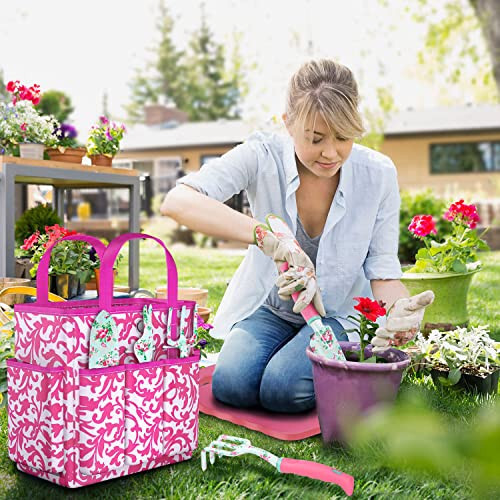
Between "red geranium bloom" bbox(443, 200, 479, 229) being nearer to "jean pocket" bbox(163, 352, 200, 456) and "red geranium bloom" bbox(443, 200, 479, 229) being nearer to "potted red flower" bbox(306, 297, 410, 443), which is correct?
"potted red flower" bbox(306, 297, 410, 443)

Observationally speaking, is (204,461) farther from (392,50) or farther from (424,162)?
(424,162)

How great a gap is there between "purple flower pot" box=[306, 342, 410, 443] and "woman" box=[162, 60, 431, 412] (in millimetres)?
308

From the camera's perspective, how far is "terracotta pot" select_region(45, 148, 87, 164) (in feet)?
11.2

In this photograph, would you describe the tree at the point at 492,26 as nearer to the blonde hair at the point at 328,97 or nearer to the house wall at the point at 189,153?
the blonde hair at the point at 328,97

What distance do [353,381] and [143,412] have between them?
0.50 metres

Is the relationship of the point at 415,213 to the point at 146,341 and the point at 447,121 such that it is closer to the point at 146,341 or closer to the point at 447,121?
the point at 146,341

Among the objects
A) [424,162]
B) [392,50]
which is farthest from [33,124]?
[424,162]

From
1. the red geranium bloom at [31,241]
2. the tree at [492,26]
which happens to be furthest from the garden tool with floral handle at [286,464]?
the tree at [492,26]

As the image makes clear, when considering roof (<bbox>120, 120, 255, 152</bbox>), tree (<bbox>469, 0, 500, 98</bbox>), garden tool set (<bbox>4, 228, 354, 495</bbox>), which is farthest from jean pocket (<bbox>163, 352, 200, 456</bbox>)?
roof (<bbox>120, 120, 255, 152</bbox>)

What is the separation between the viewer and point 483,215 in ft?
31.2

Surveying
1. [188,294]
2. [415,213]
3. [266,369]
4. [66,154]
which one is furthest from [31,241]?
[415,213]

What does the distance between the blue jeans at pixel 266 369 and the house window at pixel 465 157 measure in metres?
13.4

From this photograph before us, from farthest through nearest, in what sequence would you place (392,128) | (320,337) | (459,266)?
1. (392,128)
2. (459,266)
3. (320,337)

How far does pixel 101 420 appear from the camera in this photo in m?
1.33
